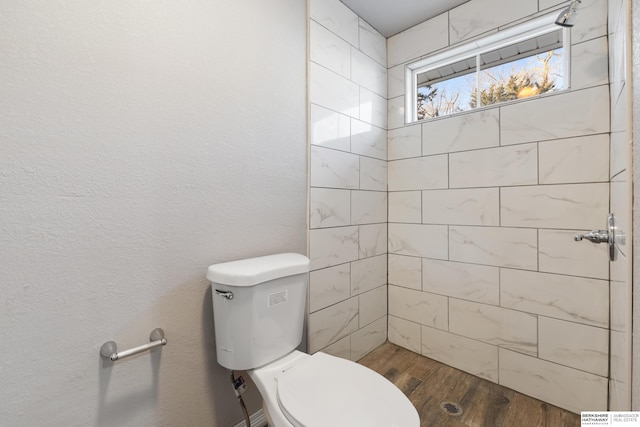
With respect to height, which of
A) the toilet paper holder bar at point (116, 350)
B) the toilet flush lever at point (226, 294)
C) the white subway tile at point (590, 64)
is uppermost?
the white subway tile at point (590, 64)

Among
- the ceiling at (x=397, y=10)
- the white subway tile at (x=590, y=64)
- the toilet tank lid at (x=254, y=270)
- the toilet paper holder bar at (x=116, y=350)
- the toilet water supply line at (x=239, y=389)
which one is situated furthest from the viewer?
the ceiling at (x=397, y=10)

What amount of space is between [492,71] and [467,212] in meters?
0.90

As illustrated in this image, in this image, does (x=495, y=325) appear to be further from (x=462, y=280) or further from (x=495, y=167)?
(x=495, y=167)

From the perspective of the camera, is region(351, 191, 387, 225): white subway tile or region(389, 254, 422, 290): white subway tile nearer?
region(351, 191, 387, 225): white subway tile

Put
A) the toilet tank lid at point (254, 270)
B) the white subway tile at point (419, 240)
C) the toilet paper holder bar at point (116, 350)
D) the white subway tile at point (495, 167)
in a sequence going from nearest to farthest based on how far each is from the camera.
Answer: the toilet paper holder bar at point (116, 350) < the toilet tank lid at point (254, 270) < the white subway tile at point (495, 167) < the white subway tile at point (419, 240)

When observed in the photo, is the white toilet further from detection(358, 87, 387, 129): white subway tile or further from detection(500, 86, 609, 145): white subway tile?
detection(500, 86, 609, 145): white subway tile

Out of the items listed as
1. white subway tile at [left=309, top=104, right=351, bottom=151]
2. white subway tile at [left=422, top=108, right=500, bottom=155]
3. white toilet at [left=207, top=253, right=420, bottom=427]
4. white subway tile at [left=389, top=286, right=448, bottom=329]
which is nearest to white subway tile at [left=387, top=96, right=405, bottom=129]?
white subway tile at [left=422, top=108, right=500, bottom=155]

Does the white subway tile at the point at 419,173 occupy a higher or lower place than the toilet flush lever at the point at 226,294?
higher

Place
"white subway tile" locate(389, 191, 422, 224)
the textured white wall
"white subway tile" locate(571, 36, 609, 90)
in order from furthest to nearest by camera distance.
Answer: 1. "white subway tile" locate(389, 191, 422, 224)
2. "white subway tile" locate(571, 36, 609, 90)
3. the textured white wall

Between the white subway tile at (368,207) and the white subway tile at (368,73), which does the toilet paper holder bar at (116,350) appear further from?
the white subway tile at (368,73)

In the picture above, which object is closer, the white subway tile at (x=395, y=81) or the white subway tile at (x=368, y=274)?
the white subway tile at (x=368, y=274)

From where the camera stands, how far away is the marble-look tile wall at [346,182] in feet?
5.40

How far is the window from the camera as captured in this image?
158 cm

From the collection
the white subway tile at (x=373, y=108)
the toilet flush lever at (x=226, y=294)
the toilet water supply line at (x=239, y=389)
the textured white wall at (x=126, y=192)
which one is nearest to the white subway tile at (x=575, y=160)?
the white subway tile at (x=373, y=108)
